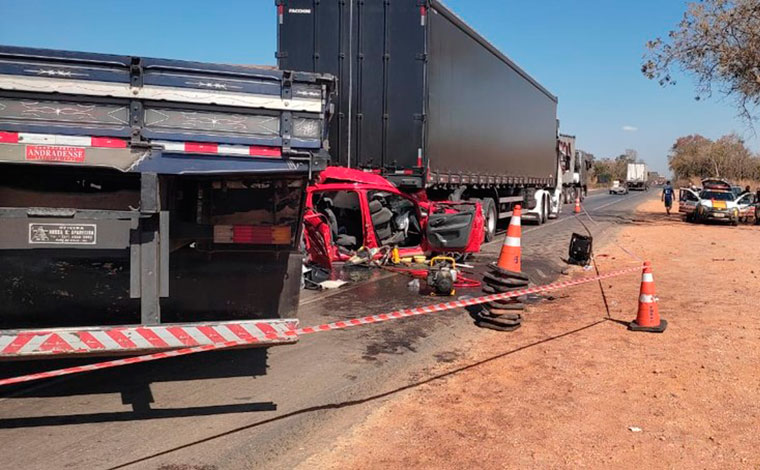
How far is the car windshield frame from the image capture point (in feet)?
87.4

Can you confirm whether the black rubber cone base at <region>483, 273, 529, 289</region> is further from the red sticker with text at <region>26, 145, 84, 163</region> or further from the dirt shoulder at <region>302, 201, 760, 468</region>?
the red sticker with text at <region>26, 145, 84, 163</region>

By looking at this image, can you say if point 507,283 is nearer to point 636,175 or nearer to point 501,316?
point 501,316

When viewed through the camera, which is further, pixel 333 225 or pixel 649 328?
pixel 333 225

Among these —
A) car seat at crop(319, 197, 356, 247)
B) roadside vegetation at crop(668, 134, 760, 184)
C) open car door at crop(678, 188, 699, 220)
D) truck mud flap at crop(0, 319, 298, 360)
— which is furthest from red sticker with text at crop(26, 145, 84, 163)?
roadside vegetation at crop(668, 134, 760, 184)

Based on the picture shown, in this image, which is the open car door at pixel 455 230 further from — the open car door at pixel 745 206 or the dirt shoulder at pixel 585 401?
the open car door at pixel 745 206

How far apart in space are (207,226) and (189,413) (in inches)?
55.7

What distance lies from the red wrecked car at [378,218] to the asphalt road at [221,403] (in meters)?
4.02

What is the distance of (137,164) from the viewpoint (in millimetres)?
3918

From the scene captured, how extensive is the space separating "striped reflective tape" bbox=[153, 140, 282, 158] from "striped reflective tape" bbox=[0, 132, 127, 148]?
258 mm

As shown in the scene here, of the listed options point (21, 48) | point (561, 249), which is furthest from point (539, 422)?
point (561, 249)

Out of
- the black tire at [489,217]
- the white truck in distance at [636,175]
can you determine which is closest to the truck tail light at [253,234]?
the black tire at [489,217]

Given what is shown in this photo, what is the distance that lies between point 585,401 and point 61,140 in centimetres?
420

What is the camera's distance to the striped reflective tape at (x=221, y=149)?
158 inches

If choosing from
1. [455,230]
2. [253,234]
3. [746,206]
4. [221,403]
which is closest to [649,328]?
[455,230]
